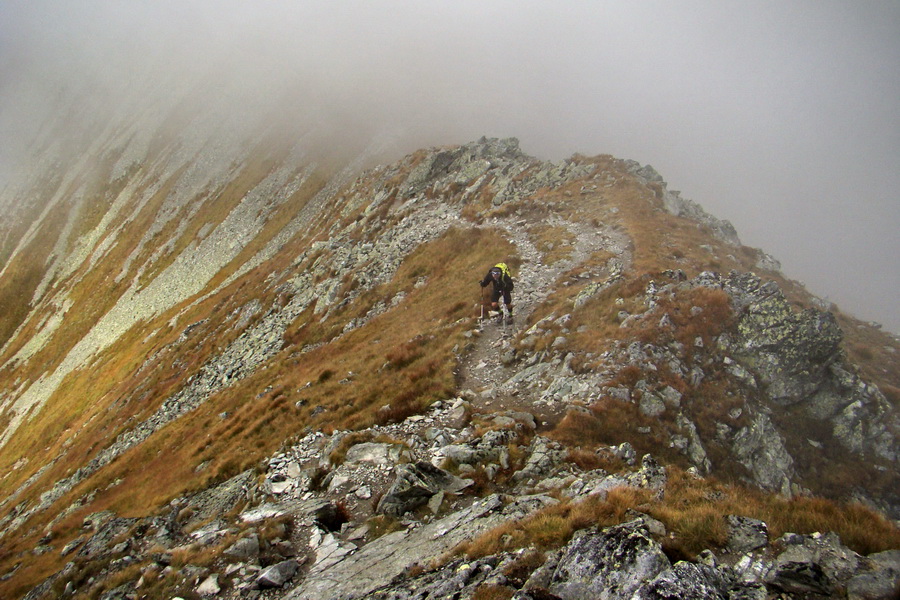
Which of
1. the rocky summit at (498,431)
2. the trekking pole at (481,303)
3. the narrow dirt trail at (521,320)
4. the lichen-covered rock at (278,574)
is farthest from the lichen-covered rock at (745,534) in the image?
the trekking pole at (481,303)

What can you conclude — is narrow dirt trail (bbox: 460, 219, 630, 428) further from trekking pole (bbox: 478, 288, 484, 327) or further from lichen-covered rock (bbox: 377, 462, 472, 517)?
lichen-covered rock (bbox: 377, 462, 472, 517)

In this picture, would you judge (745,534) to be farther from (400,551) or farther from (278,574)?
(278,574)

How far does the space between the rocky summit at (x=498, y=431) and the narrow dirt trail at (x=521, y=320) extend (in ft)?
0.61

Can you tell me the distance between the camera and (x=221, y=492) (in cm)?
1836

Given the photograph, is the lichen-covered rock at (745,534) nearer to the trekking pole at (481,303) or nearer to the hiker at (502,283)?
the hiker at (502,283)

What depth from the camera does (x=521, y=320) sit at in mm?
26047

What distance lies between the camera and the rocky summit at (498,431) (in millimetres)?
8516

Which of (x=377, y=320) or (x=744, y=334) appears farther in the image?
(x=377, y=320)

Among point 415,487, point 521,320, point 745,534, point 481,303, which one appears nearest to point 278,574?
point 415,487

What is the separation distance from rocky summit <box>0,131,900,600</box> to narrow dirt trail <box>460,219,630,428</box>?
0.61 feet

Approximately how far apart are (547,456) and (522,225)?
1212 inches

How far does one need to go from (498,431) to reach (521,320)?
37.0ft

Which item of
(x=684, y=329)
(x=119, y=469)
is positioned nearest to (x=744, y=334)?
(x=684, y=329)

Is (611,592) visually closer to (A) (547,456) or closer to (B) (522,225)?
(A) (547,456)
